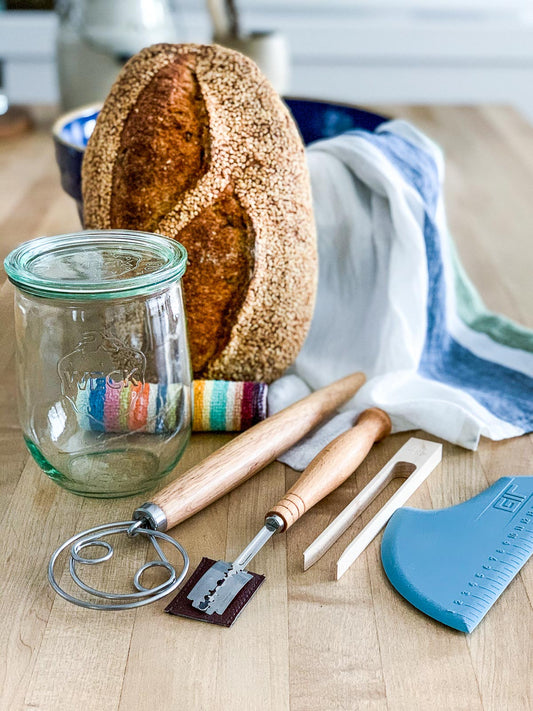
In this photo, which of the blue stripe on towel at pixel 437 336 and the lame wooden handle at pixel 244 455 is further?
the blue stripe on towel at pixel 437 336

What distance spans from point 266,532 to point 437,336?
15.0 inches

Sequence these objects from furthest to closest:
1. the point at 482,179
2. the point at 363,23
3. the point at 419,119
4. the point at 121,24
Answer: the point at 363,23
the point at 419,119
the point at 482,179
the point at 121,24

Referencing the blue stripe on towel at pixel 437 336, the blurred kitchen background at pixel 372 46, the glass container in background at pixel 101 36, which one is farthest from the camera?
the blurred kitchen background at pixel 372 46

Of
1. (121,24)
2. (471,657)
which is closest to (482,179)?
(121,24)

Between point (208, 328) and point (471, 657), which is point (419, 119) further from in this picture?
point (471, 657)

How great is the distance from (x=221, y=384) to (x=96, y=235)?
164 millimetres

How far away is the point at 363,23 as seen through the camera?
2.09m

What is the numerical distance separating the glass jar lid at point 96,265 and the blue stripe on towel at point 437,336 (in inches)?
13.0

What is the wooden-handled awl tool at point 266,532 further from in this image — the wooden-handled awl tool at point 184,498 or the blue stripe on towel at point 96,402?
the blue stripe on towel at point 96,402

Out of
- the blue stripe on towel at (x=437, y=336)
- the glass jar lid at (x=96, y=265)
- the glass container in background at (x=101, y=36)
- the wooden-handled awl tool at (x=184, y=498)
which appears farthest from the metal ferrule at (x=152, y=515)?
the glass container in background at (x=101, y=36)

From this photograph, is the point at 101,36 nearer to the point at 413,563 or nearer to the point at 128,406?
the point at 128,406

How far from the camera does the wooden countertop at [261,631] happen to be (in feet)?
1.35

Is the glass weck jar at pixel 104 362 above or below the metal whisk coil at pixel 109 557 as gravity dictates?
above

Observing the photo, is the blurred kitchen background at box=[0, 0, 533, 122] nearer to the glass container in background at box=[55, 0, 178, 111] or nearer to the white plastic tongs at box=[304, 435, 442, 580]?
the glass container in background at box=[55, 0, 178, 111]
